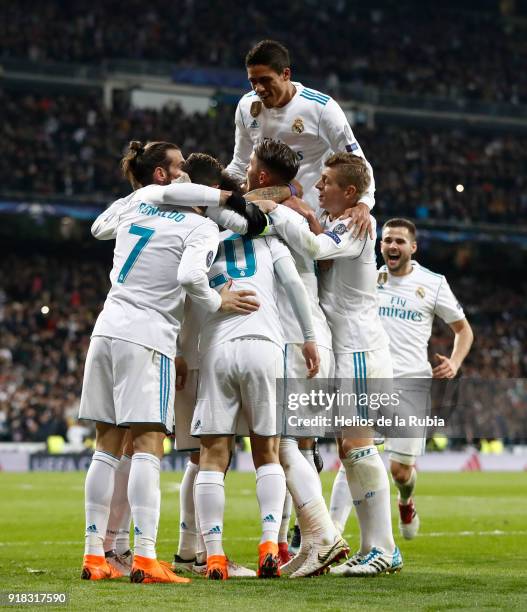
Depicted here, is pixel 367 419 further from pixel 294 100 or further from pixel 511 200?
pixel 511 200

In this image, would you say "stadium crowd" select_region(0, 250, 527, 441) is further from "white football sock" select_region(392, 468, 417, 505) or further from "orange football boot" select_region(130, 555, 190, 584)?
"orange football boot" select_region(130, 555, 190, 584)

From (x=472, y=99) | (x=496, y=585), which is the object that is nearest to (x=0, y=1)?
(x=472, y=99)

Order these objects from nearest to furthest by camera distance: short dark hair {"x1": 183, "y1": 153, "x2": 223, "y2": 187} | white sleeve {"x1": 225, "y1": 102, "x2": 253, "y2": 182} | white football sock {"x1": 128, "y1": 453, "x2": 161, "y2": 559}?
white football sock {"x1": 128, "y1": 453, "x2": 161, "y2": 559}
short dark hair {"x1": 183, "y1": 153, "x2": 223, "y2": 187}
white sleeve {"x1": 225, "y1": 102, "x2": 253, "y2": 182}

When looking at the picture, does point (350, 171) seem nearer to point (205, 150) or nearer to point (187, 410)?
point (187, 410)

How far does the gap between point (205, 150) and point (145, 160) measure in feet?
85.1

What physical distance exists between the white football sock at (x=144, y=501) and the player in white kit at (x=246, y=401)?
263 mm

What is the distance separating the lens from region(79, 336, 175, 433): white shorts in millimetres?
6152

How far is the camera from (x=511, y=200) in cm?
3647

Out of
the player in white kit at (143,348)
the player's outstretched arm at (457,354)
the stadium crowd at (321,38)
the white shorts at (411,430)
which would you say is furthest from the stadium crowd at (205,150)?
the player in white kit at (143,348)

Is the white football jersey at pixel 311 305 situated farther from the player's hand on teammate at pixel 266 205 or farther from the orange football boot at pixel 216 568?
the orange football boot at pixel 216 568

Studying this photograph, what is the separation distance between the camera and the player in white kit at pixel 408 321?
9.91 metres

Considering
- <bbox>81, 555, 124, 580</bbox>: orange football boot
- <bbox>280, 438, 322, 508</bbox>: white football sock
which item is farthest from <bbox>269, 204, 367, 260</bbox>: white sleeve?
<bbox>81, 555, 124, 580</bbox>: orange football boot

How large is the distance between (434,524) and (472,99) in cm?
3048

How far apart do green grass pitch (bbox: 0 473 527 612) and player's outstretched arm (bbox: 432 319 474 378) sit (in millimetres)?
1339
